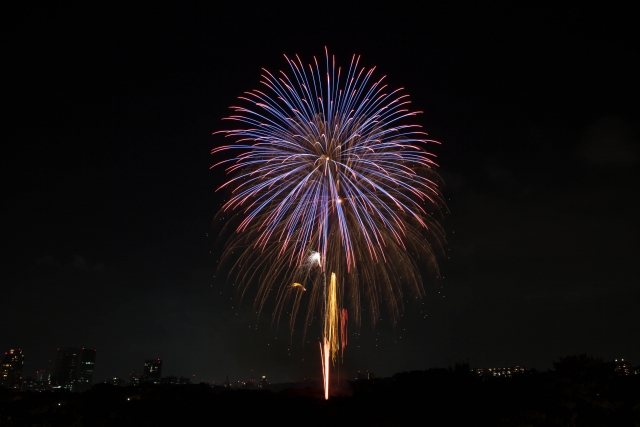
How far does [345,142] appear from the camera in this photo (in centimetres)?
2373

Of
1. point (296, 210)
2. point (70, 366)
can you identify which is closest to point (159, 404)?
point (296, 210)

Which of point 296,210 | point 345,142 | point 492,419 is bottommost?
point 492,419

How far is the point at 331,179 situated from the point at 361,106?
3.64 meters

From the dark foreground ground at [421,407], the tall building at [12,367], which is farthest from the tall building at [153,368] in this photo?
the dark foreground ground at [421,407]

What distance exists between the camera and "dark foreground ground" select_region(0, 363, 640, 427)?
19.2 meters

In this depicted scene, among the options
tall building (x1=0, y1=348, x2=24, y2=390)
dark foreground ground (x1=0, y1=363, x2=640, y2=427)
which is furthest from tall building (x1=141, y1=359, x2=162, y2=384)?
dark foreground ground (x1=0, y1=363, x2=640, y2=427)

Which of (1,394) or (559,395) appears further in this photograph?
(1,394)

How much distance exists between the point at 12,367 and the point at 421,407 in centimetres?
16178

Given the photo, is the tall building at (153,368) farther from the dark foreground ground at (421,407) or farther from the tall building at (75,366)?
the dark foreground ground at (421,407)

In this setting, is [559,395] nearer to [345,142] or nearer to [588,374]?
[588,374]

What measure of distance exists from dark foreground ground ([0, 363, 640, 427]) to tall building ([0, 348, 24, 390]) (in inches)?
5060

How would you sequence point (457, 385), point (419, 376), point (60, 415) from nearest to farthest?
point (60, 415) < point (457, 385) < point (419, 376)

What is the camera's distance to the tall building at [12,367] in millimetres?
146000

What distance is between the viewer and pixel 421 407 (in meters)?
26.4
